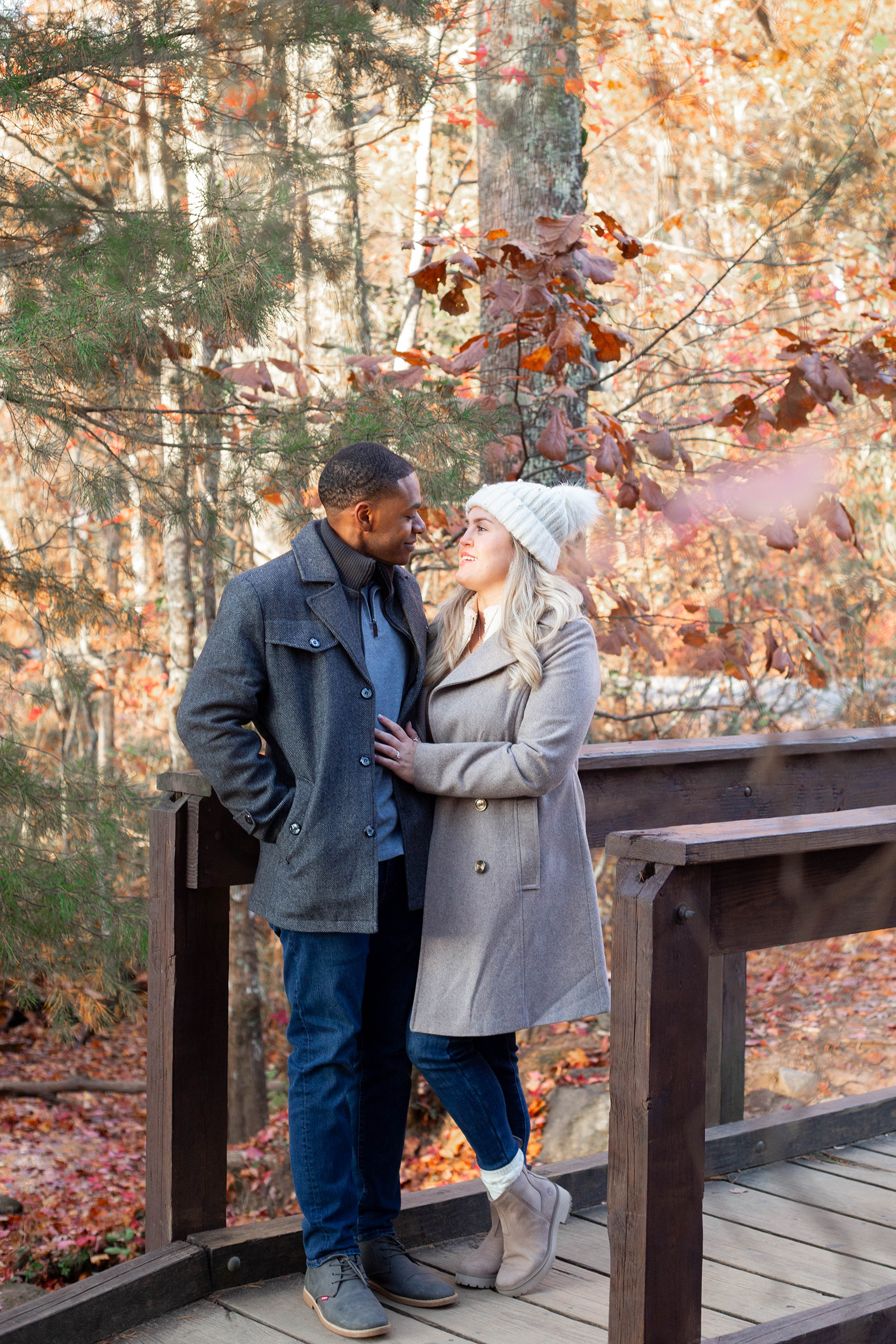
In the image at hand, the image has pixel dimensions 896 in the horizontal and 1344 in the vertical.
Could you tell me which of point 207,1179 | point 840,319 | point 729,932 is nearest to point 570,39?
point 729,932

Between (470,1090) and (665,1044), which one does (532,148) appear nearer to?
(470,1090)

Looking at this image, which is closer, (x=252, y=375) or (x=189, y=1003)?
(x=189, y=1003)

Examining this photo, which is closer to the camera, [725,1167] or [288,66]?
[725,1167]

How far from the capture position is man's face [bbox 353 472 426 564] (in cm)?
253

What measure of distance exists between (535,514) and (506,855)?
0.71 m

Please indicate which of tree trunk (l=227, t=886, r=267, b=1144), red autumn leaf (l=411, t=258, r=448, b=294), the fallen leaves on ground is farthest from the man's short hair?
tree trunk (l=227, t=886, r=267, b=1144)

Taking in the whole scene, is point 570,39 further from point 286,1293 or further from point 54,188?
point 286,1293

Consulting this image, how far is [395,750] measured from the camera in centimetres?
252

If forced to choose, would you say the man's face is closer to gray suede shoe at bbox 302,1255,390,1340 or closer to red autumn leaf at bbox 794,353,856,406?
gray suede shoe at bbox 302,1255,390,1340

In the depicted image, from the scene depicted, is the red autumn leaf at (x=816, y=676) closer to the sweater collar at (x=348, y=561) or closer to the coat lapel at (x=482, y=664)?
the coat lapel at (x=482, y=664)

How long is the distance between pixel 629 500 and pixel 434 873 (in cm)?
218

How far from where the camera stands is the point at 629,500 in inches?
173

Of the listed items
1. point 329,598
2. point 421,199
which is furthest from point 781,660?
point 421,199

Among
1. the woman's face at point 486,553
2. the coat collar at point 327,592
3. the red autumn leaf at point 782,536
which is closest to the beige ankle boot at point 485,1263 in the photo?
the coat collar at point 327,592
